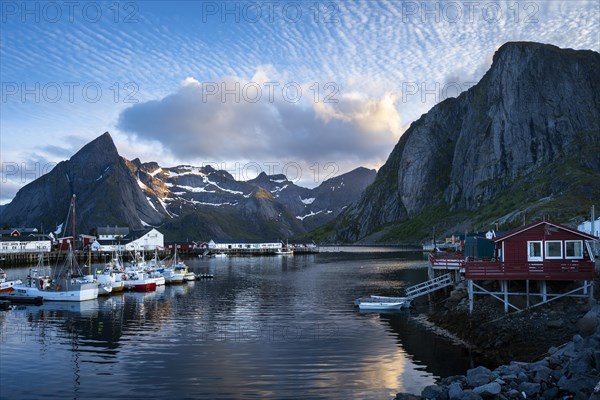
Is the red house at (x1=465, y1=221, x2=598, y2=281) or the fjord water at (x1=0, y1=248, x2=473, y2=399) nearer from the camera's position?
the fjord water at (x1=0, y1=248, x2=473, y2=399)

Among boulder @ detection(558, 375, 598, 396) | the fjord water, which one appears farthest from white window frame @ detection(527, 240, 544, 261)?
boulder @ detection(558, 375, 598, 396)

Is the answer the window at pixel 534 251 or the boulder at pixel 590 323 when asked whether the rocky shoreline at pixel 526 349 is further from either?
the window at pixel 534 251

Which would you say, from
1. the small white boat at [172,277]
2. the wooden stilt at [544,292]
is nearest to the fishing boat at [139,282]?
the small white boat at [172,277]

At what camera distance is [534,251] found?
5031 centimetres

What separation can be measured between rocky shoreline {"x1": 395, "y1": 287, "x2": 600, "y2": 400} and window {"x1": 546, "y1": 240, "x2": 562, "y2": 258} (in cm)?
488

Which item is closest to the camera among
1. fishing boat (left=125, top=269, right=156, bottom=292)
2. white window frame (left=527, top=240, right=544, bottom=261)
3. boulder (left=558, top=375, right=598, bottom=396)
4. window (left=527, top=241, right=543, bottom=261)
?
boulder (left=558, top=375, right=598, bottom=396)

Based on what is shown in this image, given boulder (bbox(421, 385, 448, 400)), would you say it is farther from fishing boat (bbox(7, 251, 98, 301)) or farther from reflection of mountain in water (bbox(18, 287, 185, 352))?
fishing boat (bbox(7, 251, 98, 301))

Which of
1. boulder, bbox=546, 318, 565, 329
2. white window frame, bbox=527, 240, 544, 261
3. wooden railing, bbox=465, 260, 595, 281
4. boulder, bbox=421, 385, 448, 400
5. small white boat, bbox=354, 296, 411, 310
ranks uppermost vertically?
white window frame, bbox=527, 240, 544, 261

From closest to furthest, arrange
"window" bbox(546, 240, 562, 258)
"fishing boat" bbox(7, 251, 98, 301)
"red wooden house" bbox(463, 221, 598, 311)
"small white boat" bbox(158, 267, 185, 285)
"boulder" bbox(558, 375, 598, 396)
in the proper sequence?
"boulder" bbox(558, 375, 598, 396), "red wooden house" bbox(463, 221, 598, 311), "window" bbox(546, 240, 562, 258), "fishing boat" bbox(7, 251, 98, 301), "small white boat" bbox(158, 267, 185, 285)

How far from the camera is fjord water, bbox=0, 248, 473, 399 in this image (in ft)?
111

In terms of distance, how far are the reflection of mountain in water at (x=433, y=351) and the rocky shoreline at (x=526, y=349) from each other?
158 centimetres

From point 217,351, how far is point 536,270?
28859 mm

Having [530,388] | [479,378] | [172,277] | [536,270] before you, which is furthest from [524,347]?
[172,277]

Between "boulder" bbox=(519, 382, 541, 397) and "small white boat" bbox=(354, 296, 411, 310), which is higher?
"boulder" bbox=(519, 382, 541, 397)
